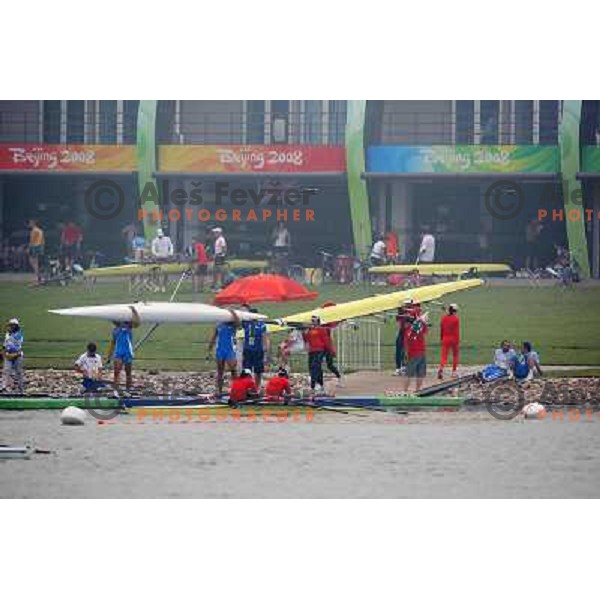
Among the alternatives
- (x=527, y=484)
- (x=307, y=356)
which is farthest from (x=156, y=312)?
(x=527, y=484)

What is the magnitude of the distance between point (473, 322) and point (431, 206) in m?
1.21

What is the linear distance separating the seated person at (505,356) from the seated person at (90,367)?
12.4 ft

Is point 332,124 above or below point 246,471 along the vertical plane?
above

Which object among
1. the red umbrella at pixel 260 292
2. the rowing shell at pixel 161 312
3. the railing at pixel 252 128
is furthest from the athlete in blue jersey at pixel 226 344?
the railing at pixel 252 128

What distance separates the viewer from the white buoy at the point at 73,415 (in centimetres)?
4050

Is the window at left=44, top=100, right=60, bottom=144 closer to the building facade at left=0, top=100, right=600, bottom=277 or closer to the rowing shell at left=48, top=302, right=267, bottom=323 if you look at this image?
the building facade at left=0, top=100, right=600, bottom=277

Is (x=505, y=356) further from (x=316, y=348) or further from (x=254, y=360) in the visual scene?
(x=254, y=360)

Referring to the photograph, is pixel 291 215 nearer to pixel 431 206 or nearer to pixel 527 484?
pixel 431 206

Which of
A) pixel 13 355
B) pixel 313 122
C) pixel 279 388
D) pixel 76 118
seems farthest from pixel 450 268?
pixel 13 355

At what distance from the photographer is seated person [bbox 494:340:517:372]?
41125 millimetres

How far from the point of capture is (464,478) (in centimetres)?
3975

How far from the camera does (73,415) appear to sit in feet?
133

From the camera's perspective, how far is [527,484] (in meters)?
39.2

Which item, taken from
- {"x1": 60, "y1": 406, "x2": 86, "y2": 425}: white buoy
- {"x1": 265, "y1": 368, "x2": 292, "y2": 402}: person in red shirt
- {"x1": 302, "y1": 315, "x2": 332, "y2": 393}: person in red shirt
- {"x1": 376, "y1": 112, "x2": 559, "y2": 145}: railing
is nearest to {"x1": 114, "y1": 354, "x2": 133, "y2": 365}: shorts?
{"x1": 60, "y1": 406, "x2": 86, "y2": 425}: white buoy
